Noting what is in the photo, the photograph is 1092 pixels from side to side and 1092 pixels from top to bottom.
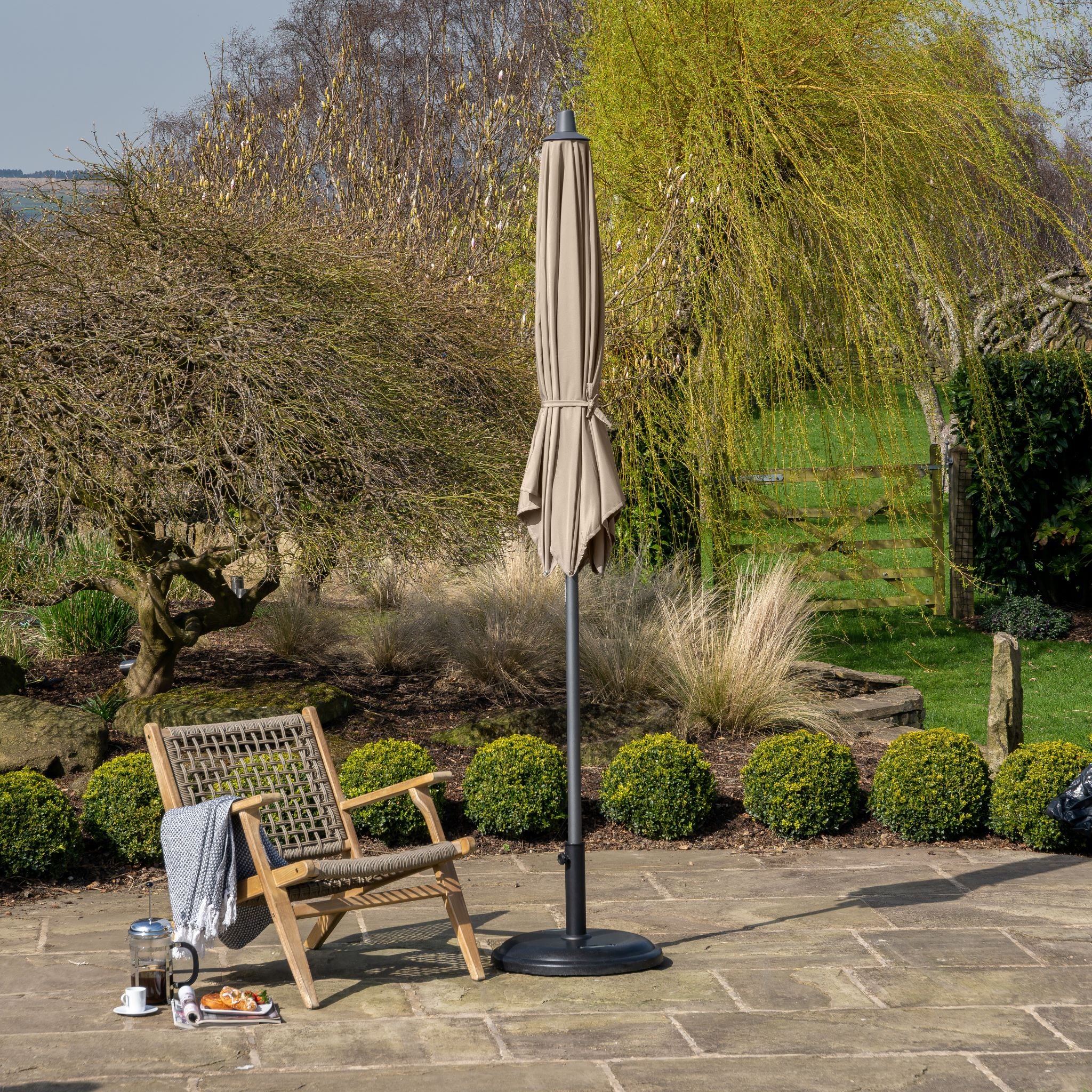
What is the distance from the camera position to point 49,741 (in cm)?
623

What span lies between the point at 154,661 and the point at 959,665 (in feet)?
21.4

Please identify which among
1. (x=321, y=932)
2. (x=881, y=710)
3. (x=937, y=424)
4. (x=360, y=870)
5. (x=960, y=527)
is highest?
(x=937, y=424)

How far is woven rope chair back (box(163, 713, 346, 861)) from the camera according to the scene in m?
4.42

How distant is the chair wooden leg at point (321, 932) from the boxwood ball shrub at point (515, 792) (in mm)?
1446

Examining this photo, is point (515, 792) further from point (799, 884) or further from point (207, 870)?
point (207, 870)

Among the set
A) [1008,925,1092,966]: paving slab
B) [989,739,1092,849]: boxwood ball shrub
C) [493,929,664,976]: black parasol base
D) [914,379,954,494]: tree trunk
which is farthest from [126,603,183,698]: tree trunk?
[914,379,954,494]: tree trunk

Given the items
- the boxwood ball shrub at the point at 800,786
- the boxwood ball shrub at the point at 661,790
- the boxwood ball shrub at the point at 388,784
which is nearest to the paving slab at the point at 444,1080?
the boxwood ball shrub at the point at 388,784

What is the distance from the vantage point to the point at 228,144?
10.6m

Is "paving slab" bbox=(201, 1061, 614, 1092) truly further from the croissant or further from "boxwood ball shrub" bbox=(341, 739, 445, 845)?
"boxwood ball shrub" bbox=(341, 739, 445, 845)

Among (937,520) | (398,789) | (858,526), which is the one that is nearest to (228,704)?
(398,789)

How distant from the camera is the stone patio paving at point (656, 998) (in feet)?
11.0

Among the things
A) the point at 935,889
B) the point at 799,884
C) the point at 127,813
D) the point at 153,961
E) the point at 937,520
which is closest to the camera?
the point at 153,961

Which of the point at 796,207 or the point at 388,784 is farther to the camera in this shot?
the point at 796,207

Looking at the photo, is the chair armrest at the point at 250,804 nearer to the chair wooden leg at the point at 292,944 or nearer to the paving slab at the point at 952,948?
the chair wooden leg at the point at 292,944
